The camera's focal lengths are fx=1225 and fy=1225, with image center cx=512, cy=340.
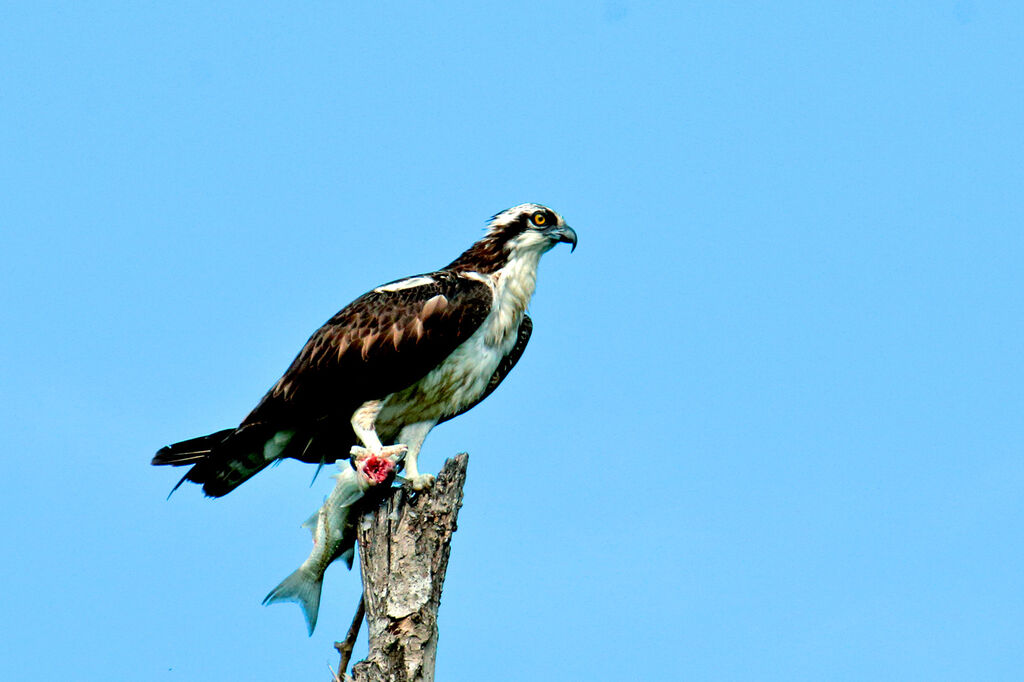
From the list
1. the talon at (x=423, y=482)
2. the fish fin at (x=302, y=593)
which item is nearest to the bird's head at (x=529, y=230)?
the talon at (x=423, y=482)

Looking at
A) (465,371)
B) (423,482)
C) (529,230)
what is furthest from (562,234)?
(423,482)

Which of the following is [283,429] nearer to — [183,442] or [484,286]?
[183,442]

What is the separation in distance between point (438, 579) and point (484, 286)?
244 cm

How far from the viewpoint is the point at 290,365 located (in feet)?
29.8

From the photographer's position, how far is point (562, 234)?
980 centimetres

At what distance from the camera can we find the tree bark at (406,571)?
734 centimetres

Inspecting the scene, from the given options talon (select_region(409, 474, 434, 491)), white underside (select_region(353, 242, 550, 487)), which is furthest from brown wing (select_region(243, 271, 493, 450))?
talon (select_region(409, 474, 434, 491))

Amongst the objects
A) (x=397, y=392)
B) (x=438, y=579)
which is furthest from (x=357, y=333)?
(x=438, y=579)

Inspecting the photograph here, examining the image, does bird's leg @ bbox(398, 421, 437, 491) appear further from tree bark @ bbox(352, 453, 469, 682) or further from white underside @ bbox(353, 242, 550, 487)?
tree bark @ bbox(352, 453, 469, 682)

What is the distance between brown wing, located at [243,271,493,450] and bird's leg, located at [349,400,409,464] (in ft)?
0.23

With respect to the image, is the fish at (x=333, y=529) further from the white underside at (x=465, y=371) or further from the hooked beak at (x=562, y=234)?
the hooked beak at (x=562, y=234)

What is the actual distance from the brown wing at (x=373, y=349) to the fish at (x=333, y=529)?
2.33ft

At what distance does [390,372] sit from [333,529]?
46.6 inches

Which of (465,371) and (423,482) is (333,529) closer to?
(423,482)
